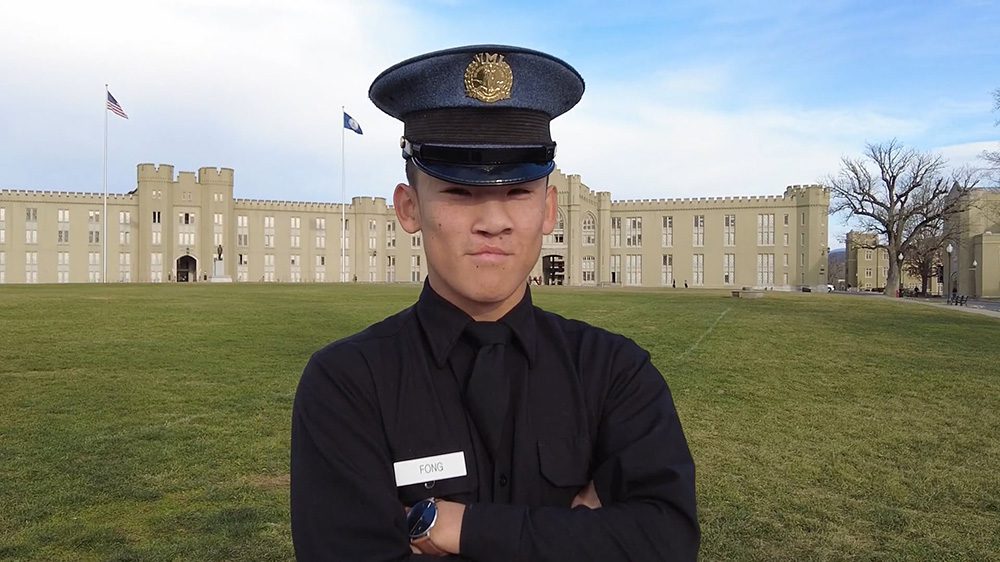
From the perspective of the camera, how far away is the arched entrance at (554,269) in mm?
86688

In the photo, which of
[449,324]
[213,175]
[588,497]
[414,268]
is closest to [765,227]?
[414,268]

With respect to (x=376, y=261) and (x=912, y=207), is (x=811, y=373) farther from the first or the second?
(x=376, y=261)

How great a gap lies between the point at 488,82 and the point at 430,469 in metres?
1.12

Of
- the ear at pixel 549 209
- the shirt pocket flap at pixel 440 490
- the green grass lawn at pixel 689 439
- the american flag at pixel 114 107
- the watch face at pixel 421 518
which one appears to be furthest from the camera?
the american flag at pixel 114 107

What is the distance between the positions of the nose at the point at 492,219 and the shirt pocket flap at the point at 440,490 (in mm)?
682

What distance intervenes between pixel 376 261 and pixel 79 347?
77.1m

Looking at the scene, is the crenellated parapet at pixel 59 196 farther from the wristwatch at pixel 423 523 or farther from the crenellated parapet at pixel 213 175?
the wristwatch at pixel 423 523

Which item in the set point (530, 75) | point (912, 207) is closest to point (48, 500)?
point (530, 75)

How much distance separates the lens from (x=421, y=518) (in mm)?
1865

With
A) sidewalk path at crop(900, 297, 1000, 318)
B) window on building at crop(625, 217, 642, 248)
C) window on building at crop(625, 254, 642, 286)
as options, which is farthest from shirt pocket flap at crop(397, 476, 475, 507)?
window on building at crop(625, 217, 642, 248)

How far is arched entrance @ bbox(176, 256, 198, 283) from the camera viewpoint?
3199 inches

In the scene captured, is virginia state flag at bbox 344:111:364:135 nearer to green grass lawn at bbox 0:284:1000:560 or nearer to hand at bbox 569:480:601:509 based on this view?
green grass lawn at bbox 0:284:1000:560

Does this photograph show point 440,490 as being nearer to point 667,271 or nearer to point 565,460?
point 565,460

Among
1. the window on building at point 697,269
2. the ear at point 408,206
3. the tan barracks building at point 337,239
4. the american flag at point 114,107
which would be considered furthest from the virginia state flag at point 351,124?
the ear at point 408,206
